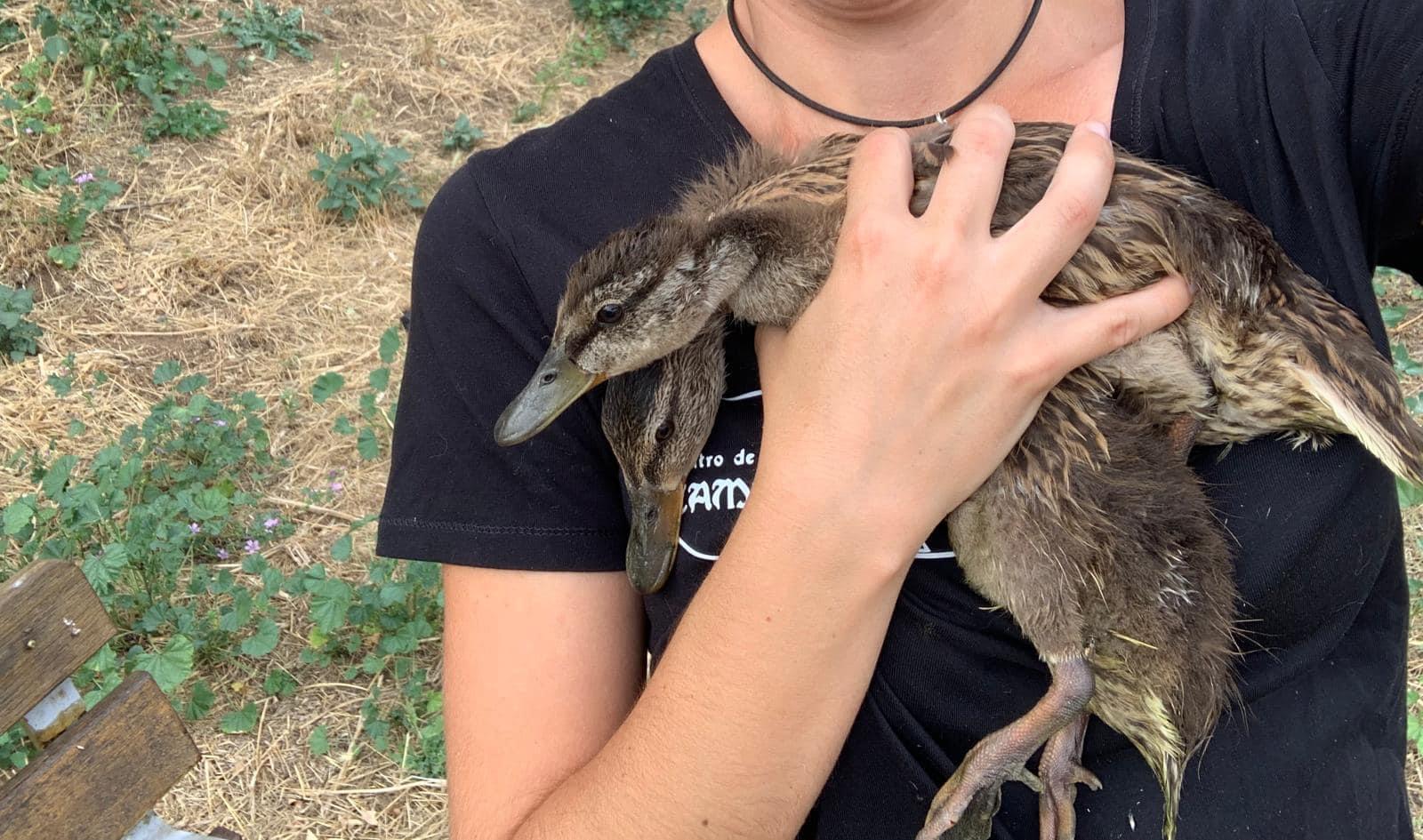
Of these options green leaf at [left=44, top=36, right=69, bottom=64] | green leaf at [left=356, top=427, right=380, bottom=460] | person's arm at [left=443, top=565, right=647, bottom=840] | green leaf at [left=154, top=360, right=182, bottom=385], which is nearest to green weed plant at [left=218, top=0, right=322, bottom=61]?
green leaf at [left=44, top=36, right=69, bottom=64]

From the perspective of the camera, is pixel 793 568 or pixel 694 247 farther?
pixel 694 247

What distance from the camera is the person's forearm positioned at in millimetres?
1466

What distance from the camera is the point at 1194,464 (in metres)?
1.63

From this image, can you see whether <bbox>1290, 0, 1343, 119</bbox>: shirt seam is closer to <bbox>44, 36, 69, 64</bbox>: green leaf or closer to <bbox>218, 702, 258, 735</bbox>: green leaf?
<bbox>218, 702, 258, 735</bbox>: green leaf

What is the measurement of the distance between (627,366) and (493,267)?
0.27 meters

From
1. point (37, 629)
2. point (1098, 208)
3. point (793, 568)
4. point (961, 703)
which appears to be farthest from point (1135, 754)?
point (37, 629)

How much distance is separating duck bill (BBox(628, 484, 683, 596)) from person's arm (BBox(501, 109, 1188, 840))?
0.56ft

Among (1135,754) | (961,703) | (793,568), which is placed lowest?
(1135,754)

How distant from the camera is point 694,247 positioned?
5.50 ft

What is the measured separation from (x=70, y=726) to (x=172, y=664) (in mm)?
908

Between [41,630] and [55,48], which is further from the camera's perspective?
[55,48]

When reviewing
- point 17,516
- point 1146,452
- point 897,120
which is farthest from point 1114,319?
point 17,516

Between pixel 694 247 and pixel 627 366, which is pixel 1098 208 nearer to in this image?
pixel 694 247

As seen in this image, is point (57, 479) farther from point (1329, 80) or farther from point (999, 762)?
point (1329, 80)
